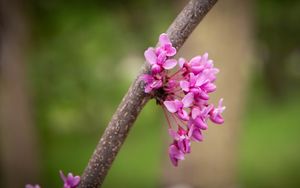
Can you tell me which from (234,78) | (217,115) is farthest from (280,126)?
(217,115)

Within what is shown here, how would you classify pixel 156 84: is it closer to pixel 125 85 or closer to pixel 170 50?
pixel 170 50

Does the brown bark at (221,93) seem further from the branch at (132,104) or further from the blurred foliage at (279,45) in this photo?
the blurred foliage at (279,45)

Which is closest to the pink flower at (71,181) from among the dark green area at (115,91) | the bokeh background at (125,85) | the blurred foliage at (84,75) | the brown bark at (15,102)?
the bokeh background at (125,85)

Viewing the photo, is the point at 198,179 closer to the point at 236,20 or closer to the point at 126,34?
the point at 236,20

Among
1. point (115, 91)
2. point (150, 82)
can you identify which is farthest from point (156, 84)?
point (115, 91)

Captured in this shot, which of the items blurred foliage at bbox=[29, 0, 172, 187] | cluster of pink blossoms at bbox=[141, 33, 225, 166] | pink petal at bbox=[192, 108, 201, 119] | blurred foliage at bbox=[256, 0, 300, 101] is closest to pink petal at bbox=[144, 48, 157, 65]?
cluster of pink blossoms at bbox=[141, 33, 225, 166]

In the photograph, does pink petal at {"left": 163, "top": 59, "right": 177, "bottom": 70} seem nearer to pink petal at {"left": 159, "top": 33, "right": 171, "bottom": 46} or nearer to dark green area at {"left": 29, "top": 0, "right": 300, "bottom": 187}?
pink petal at {"left": 159, "top": 33, "right": 171, "bottom": 46}
